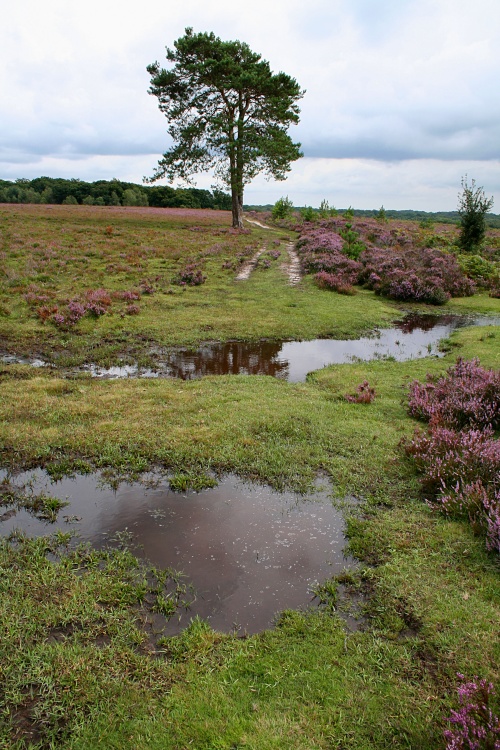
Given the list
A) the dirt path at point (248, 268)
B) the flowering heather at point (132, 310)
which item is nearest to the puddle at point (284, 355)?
the flowering heather at point (132, 310)

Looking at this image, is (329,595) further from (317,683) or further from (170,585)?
(170,585)

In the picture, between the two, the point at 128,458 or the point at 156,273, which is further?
the point at 156,273

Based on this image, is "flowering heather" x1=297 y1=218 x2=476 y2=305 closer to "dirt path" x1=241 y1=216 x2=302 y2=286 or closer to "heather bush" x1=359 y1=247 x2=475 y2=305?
"heather bush" x1=359 y1=247 x2=475 y2=305

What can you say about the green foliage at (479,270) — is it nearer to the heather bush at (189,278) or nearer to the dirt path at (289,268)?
the dirt path at (289,268)

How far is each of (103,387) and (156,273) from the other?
13253mm

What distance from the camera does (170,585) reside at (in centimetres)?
456

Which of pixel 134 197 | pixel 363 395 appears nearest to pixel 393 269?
pixel 363 395

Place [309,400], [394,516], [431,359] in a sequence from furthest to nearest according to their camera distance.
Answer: [431,359] < [309,400] < [394,516]

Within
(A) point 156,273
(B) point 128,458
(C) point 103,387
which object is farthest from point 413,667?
(A) point 156,273

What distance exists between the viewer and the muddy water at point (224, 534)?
14.4ft

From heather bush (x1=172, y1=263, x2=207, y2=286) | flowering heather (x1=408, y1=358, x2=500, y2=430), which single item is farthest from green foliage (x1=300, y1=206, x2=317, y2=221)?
flowering heather (x1=408, y1=358, x2=500, y2=430)

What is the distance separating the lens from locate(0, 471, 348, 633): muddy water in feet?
14.4

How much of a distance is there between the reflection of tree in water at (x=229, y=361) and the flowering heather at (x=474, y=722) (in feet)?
26.4

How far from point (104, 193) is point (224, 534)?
90.0m
